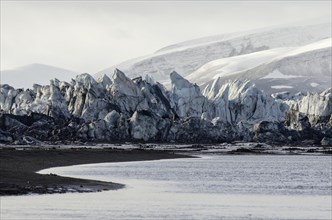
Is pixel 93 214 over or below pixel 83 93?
below

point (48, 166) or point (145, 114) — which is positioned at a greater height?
point (145, 114)

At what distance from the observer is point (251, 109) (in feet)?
585

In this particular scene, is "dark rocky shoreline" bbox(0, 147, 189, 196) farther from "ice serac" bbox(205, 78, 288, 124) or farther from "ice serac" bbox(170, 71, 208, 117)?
"ice serac" bbox(205, 78, 288, 124)

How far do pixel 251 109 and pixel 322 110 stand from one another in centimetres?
1944

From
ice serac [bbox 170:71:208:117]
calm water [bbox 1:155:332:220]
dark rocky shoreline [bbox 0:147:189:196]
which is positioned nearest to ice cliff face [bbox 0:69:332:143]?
ice serac [bbox 170:71:208:117]

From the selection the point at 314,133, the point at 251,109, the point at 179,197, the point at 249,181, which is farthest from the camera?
the point at 251,109

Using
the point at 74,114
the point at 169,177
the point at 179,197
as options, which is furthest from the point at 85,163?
the point at 74,114

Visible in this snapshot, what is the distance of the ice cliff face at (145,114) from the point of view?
468 ft

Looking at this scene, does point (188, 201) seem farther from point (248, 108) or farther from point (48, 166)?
point (248, 108)

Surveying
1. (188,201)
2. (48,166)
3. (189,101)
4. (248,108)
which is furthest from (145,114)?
(188,201)

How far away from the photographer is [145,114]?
142m

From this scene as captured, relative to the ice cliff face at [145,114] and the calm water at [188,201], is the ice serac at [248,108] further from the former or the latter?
the calm water at [188,201]

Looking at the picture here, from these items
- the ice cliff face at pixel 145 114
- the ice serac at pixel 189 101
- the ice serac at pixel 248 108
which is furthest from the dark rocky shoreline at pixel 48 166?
the ice serac at pixel 248 108

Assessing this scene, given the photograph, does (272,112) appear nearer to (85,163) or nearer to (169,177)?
(85,163)
